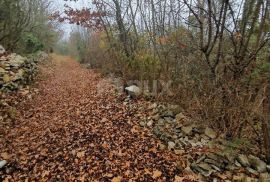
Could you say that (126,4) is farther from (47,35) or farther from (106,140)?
(47,35)

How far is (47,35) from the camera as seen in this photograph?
2248cm

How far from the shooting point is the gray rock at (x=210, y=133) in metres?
4.47

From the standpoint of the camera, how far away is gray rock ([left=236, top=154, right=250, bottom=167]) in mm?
3891

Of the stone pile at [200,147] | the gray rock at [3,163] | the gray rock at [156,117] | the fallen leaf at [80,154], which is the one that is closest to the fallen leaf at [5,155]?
the gray rock at [3,163]

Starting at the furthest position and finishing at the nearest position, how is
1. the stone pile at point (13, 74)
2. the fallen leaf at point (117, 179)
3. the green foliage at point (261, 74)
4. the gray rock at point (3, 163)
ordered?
the stone pile at point (13, 74)
the gray rock at point (3, 163)
the green foliage at point (261, 74)
the fallen leaf at point (117, 179)

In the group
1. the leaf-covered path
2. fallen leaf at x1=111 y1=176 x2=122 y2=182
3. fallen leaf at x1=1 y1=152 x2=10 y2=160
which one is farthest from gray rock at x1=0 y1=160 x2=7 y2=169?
fallen leaf at x1=111 y1=176 x2=122 y2=182

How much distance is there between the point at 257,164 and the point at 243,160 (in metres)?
0.22

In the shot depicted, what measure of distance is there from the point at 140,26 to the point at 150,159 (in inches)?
310

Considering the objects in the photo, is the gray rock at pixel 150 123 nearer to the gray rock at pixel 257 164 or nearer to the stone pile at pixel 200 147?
the stone pile at pixel 200 147

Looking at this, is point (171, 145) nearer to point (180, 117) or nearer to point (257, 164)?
point (180, 117)

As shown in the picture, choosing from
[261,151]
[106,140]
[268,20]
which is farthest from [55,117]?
[268,20]

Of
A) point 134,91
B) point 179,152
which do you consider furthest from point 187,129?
point 134,91

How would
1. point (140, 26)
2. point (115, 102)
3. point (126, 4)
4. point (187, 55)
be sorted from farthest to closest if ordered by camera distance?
point (140, 26)
point (126, 4)
point (115, 102)
point (187, 55)

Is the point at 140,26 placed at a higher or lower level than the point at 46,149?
higher
